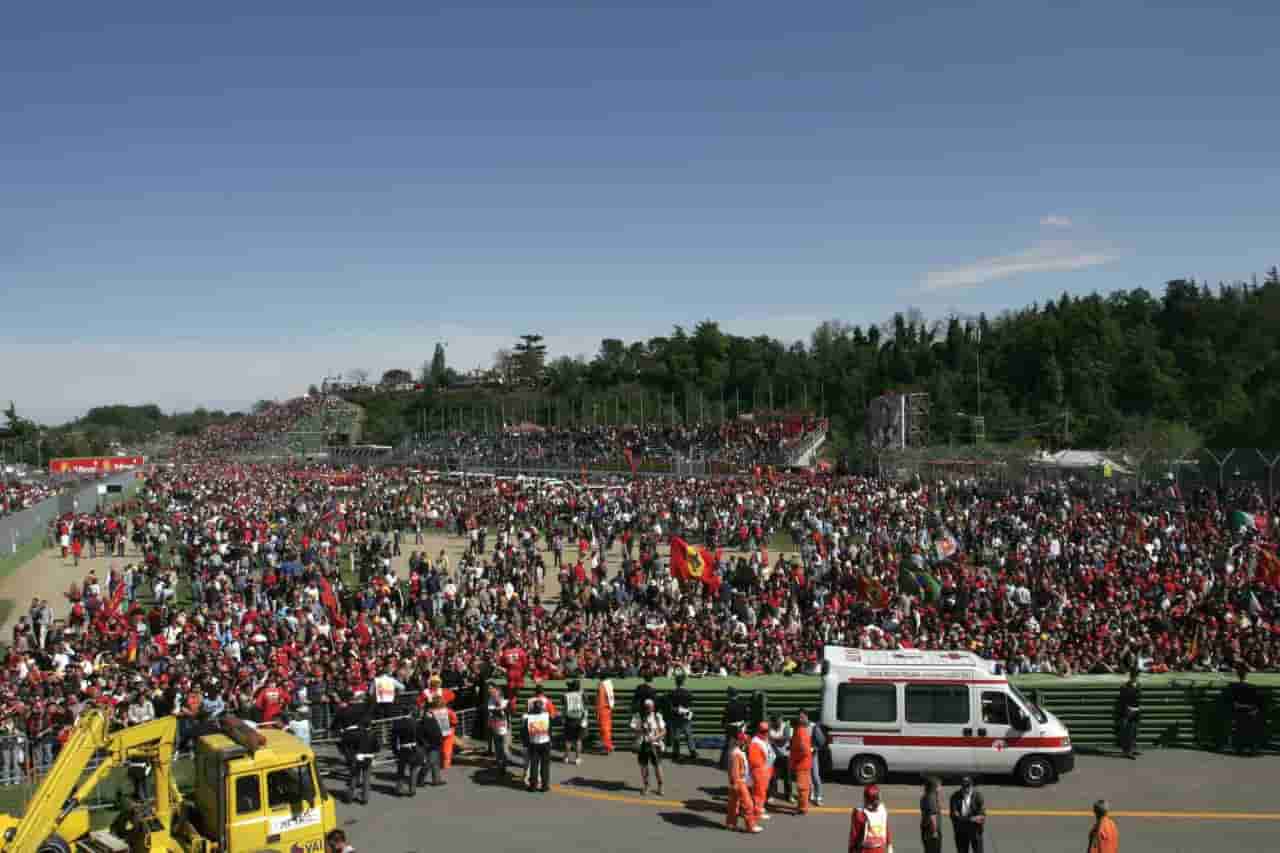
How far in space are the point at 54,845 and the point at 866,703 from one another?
9.68 metres

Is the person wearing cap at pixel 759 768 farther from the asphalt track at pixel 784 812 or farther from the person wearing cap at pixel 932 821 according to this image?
the person wearing cap at pixel 932 821

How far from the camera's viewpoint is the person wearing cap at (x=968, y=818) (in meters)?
10.6

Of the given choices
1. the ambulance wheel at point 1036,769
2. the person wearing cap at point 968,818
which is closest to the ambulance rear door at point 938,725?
the ambulance wheel at point 1036,769

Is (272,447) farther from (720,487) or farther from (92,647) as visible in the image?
(92,647)

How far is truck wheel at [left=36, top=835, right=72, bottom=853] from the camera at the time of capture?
995cm

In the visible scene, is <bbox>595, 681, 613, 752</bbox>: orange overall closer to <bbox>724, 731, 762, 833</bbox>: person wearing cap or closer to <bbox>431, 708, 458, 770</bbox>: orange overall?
<bbox>431, 708, 458, 770</bbox>: orange overall

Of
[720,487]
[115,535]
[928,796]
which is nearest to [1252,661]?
[928,796]

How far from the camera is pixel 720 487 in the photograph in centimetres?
4266

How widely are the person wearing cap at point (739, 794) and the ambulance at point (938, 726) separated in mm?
1889

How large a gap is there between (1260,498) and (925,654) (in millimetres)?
22318

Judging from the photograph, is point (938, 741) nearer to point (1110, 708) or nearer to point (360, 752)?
point (1110, 708)

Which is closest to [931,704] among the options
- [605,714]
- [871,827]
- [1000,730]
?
[1000,730]

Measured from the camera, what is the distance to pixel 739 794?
1244 centimetres

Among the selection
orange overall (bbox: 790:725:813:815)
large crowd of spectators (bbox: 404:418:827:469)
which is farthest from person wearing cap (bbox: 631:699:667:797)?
large crowd of spectators (bbox: 404:418:827:469)
